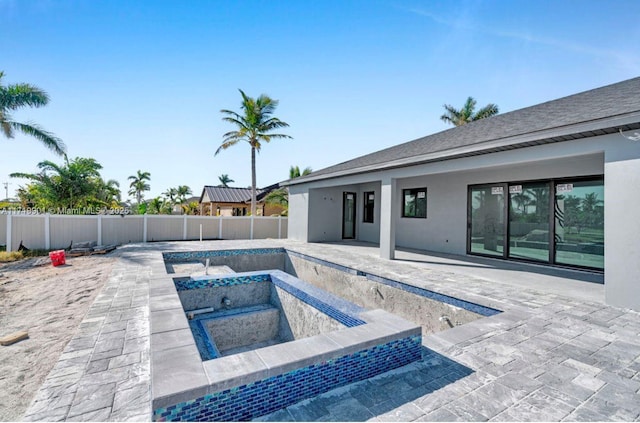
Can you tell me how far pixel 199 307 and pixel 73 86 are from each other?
10.3 m

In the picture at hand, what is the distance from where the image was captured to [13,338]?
148 inches

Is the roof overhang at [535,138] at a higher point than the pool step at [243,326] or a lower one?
higher

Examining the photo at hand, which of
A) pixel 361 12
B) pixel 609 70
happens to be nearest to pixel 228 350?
pixel 361 12

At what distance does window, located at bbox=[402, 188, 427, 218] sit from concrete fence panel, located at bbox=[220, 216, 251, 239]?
27.8ft

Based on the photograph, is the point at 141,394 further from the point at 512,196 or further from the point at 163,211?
the point at 163,211

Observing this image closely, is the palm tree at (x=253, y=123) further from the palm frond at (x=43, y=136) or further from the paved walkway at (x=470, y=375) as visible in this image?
the paved walkway at (x=470, y=375)

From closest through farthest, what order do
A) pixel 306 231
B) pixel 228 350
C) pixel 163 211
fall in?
pixel 228 350
pixel 306 231
pixel 163 211

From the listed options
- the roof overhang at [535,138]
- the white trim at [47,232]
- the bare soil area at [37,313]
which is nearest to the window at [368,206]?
the roof overhang at [535,138]

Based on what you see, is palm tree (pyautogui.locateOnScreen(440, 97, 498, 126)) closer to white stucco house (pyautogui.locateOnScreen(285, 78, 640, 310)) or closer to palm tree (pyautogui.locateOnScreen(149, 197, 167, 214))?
white stucco house (pyautogui.locateOnScreen(285, 78, 640, 310))

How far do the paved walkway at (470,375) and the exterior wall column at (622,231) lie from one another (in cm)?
29

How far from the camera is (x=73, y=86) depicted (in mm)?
10617

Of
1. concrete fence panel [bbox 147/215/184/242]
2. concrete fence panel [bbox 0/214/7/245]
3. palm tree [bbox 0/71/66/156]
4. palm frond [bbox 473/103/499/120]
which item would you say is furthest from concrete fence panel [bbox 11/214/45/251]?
palm frond [bbox 473/103/499/120]

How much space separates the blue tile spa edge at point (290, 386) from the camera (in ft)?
6.40

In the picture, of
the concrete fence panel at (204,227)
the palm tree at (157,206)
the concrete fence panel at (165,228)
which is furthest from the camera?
the palm tree at (157,206)
